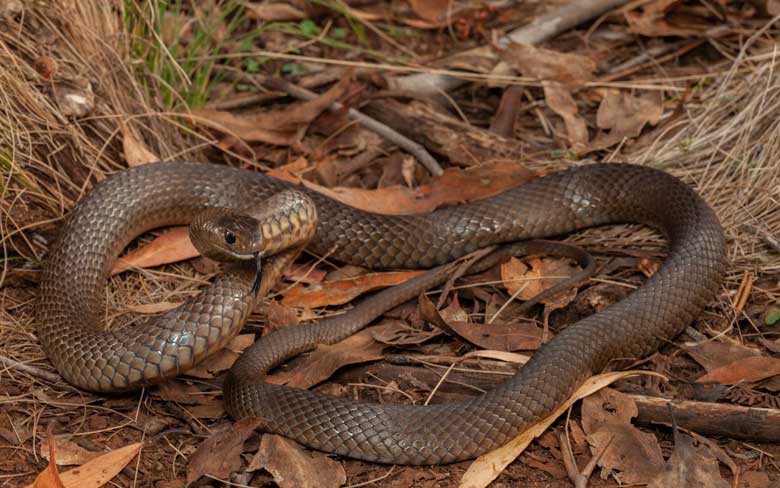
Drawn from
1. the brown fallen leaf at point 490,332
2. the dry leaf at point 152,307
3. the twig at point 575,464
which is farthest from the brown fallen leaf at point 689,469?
the dry leaf at point 152,307

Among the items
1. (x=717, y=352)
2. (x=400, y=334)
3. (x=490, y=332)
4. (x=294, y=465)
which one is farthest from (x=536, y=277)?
(x=294, y=465)

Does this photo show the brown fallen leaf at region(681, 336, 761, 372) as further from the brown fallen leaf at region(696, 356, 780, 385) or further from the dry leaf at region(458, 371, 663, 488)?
the dry leaf at region(458, 371, 663, 488)

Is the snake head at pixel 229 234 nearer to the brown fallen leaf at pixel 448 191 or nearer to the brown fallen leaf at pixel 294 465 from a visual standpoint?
the brown fallen leaf at pixel 294 465

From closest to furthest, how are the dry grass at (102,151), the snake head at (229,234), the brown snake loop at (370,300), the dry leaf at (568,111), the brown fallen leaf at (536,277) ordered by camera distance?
1. the brown snake loop at (370,300)
2. the snake head at (229,234)
3. the brown fallen leaf at (536,277)
4. the dry grass at (102,151)
5. the dry leaf at (568,111)

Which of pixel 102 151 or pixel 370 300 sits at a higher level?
pixel 102 151

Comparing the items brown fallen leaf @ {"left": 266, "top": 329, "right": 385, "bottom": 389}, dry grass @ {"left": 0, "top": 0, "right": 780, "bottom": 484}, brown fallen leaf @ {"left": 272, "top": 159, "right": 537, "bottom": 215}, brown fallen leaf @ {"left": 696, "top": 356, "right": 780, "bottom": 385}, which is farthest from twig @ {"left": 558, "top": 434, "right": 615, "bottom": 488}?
brown fallen leaf @ {"left": 272, "top": 159, "right": 537, "bottom": 215}

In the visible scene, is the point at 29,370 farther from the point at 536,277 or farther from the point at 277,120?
the point at 536,277

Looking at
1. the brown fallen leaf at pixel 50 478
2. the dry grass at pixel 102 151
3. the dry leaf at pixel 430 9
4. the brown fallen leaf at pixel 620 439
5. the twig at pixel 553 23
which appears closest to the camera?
the brown fallen leaf at pixel 50 478
